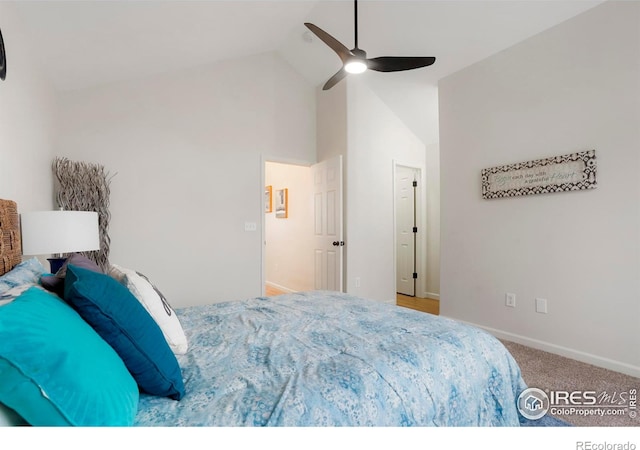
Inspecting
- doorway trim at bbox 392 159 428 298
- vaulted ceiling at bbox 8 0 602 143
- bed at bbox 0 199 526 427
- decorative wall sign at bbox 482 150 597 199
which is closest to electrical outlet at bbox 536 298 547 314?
decorative wall sign at bbox 482 150 597 199

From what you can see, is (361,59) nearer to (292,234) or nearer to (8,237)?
(8,237)

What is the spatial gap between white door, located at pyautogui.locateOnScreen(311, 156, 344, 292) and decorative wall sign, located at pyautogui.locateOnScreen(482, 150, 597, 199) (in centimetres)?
166

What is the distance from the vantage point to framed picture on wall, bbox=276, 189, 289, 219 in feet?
17.1

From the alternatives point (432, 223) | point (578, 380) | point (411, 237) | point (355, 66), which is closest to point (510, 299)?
point (578, 380)

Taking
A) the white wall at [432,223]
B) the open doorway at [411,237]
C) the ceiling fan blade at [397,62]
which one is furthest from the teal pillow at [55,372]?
the white wall at [432,223]

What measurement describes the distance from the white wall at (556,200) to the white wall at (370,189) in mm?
914

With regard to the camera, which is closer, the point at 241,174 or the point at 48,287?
the point at 48,287

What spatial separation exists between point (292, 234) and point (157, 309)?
388 centimetres

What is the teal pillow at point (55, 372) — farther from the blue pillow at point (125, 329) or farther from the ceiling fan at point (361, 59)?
the ceiling fan at point (361, 59)

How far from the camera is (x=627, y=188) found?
7.29 ft

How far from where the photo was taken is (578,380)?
2.13 meters

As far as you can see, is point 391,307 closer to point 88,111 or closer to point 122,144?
point 122,144

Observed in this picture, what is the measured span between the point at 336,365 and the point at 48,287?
1017 mm
